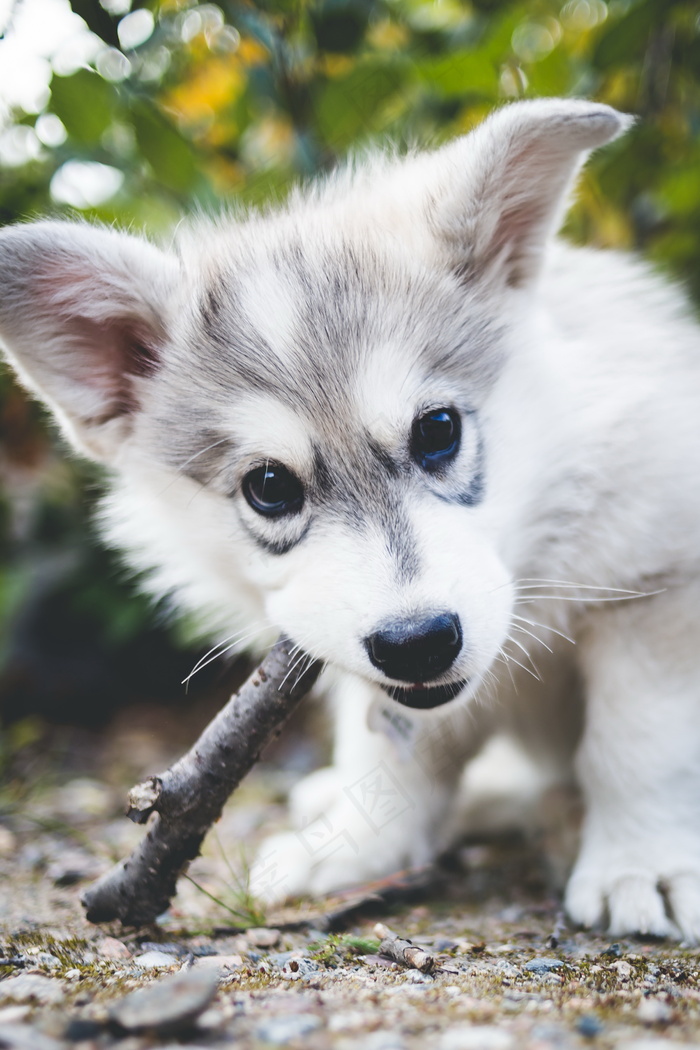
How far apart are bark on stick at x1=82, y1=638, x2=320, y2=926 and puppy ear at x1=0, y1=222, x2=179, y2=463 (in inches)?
36.6

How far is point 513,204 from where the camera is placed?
2301 millimetres

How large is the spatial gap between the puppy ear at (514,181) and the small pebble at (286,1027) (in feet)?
5.65

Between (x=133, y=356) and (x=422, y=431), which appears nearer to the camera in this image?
(x=422, y=431)

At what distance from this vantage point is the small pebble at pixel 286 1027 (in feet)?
4.11

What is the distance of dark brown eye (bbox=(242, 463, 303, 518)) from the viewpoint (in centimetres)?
213

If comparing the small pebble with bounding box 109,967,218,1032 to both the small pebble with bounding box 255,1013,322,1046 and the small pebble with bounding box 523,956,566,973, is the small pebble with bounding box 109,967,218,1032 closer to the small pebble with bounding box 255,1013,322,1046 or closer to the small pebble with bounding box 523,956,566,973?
the small pebble with bounding box 255,1013,322,1046

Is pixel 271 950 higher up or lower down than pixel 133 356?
lower down

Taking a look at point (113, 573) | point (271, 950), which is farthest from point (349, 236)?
point (113, 573)

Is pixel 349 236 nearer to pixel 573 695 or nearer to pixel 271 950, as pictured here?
pixel 573 695

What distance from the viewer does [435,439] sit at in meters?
2.10

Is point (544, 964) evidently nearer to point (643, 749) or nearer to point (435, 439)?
point (643, 749)

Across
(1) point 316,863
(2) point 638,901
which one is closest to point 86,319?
(1) point 316,863

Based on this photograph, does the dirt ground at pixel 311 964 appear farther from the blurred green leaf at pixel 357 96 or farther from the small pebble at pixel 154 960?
the blurred green leaf at pixel 357 96

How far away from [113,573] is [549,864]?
107 inches
